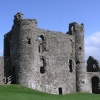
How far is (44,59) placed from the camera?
165 ft

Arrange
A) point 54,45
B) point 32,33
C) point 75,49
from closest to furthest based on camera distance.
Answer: point 32,33 < point 54,45 < point 75,49

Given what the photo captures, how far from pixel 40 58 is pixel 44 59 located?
0.79 meters

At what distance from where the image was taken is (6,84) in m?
45.3

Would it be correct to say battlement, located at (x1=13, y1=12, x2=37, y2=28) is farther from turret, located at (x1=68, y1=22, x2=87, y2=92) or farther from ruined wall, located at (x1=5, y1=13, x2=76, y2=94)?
turret, located at (x1=68, y1=22, x2=87, y2=92)

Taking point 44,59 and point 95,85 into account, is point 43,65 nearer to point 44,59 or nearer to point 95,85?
point 44,59

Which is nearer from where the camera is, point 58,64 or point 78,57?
point 58,64

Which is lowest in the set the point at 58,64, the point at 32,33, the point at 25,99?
the point at 25,99

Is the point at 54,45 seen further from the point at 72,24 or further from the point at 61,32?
the point at 72,24

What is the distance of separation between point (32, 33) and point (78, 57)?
11.1 meters

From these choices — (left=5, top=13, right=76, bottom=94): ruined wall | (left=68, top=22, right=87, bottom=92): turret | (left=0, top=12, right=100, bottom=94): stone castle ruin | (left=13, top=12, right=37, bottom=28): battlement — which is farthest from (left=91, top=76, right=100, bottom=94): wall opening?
(left=13, top=12, right=37, bottom=28): battlement

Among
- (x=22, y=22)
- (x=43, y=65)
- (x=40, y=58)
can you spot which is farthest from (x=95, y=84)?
(x=22, y=22)

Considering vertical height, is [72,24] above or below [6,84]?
above

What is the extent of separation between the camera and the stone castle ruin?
1875 inches

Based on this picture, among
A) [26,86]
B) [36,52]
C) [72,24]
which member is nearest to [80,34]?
[72,24]
